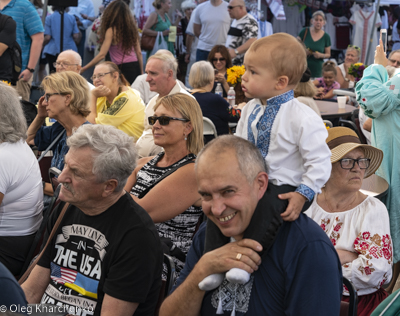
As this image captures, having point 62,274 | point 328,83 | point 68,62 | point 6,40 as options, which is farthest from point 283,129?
point 328,83

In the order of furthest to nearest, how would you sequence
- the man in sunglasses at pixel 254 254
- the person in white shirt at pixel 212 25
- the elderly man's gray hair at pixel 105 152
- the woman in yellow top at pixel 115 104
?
1. the person in white shirt at pixel 212 25
2. the woman in yellow top at pixel 115 104
3. the elderly man's gray hair at pixel 105 152
4. the man in sunglasses at pixel 254 254

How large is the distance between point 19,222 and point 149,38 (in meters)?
7.23

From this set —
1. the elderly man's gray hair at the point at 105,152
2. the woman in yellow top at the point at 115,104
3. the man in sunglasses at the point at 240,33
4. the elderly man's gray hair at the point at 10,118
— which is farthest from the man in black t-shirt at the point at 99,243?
the man in sunglasses at the point at 240,33

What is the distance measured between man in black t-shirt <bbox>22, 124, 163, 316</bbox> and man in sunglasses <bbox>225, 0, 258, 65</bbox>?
6.25m

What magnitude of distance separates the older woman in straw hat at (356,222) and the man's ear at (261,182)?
0.92m

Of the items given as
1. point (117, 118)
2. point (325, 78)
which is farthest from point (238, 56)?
point (117, 118)

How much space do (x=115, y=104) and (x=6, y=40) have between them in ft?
5.49

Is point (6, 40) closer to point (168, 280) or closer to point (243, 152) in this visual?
point (168, 280)

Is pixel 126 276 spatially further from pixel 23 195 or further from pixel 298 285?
pixel 23 195

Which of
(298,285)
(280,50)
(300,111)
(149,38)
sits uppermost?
(280,50)

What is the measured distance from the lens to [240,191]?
1.75 metres

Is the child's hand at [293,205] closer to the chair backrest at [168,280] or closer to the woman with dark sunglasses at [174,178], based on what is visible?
the chair backrest at [168,280]

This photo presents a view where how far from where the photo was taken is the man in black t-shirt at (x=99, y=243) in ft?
6.84

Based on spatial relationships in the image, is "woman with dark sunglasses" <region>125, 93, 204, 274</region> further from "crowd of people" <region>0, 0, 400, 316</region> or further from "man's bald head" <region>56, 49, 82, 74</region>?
"man's bald head" <region>56, 49, 82, 74</region>
